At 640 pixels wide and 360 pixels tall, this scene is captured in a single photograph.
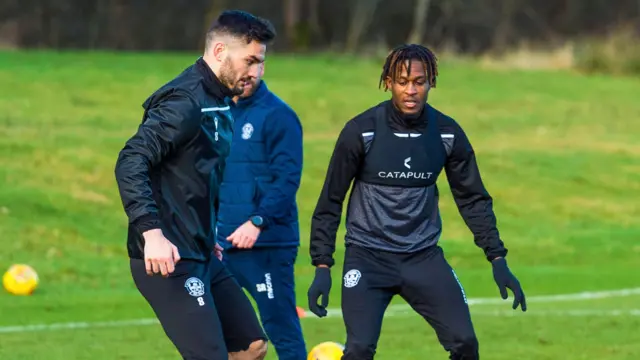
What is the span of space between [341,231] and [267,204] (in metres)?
11.1

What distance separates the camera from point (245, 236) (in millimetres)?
8773

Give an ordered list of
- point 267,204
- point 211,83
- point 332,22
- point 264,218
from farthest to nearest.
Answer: point 332,22 → point 267,204 → point 264,218 → point 211,83

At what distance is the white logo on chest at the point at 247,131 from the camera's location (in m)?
9.21

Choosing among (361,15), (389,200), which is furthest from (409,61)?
(361,15)

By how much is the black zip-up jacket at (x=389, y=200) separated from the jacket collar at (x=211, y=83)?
0.93 meters

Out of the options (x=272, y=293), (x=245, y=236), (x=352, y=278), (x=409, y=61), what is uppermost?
(x=409, y=61)

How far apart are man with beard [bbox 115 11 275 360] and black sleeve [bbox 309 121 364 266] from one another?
82 centimetres

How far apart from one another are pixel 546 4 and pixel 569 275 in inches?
1462

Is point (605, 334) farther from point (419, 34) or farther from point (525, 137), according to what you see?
point (419, 34)

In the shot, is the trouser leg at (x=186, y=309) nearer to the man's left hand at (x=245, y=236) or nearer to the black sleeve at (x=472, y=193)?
the black sleeve at (x=472, y=193)

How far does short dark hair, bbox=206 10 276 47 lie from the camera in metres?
6.70

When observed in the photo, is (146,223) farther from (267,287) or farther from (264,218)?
(267,287)

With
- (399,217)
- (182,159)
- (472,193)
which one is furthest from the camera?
(472,193)

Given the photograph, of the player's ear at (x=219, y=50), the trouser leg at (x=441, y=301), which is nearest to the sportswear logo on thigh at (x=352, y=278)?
the trouser leg at (x=441, y=301)
